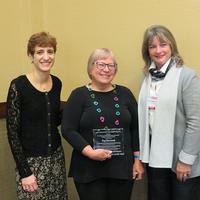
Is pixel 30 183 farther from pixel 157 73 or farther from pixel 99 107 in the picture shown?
pixel 157 73

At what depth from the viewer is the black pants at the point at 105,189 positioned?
6.06ft

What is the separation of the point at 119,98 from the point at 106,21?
68 cm

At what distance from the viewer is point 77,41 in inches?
98.5

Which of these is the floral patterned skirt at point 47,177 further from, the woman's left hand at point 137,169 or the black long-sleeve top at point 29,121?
the woman's left hand at point 137,169

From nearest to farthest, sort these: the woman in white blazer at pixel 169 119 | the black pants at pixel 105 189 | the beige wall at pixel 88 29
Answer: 1. the woman in white blazer at pixel 169 119
2. the black pants at pixel 105 189
3. the beige wall at pixel 88 29

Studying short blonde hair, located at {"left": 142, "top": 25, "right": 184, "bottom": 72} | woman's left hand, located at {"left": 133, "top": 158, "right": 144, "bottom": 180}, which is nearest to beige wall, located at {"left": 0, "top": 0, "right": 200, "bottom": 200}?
short blonde hair, located at {"left": 142, "top": 25, "right": 184, "bottom": 72}

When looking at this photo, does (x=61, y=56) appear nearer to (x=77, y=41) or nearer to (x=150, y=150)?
(x=77, y=41)

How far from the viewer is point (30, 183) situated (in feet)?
6.15

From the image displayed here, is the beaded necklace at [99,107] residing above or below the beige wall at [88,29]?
below

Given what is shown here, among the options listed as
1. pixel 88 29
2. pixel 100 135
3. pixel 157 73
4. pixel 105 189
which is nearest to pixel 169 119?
pixel 157 73

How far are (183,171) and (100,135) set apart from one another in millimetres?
470

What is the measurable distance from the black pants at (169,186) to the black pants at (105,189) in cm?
16

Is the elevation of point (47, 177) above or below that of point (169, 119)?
below

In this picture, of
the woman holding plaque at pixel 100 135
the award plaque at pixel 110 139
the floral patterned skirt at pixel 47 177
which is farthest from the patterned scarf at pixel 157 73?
the floral patterned skirt at pixel 47 177
